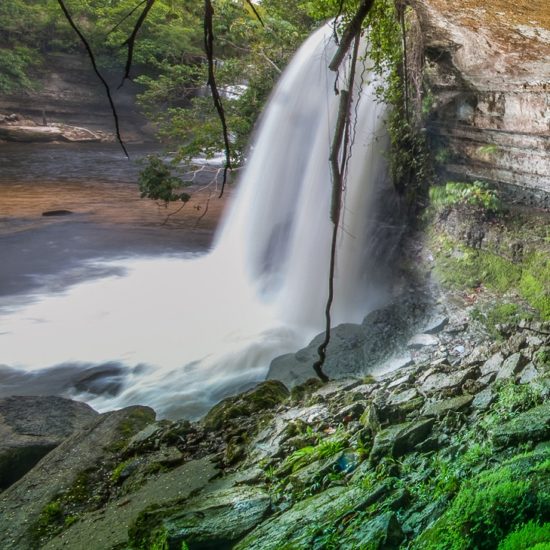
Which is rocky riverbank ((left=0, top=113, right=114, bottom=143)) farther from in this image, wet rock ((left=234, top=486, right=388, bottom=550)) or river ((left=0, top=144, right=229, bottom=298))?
wet rock ((left=234, top=486, right=388, bottom=550))

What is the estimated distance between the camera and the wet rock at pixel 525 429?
86.4 inches

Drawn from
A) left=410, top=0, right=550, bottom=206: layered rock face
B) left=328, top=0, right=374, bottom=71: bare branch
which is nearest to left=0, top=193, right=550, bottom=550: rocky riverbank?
left=410, top=0, right=550, bottom=206: layered rock face

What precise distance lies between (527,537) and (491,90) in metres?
5.17

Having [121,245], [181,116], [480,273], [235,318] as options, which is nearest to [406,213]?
[480,273]

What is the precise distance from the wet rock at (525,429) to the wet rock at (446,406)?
0.48 m

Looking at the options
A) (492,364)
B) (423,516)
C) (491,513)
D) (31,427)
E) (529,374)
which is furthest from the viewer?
(31,427)

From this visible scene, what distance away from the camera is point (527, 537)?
62.2 inches

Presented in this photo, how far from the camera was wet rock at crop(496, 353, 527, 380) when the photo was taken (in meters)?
3.27

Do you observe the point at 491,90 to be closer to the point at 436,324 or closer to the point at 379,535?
the point at 436,324

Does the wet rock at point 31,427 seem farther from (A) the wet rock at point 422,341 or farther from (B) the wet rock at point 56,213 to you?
(B) the wet rock at point 56,213

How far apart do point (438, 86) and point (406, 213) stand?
→ 5.75 ft

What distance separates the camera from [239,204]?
10.6m

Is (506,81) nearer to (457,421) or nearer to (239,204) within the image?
(457,421)

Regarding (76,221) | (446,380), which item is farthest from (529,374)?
(76,221)
